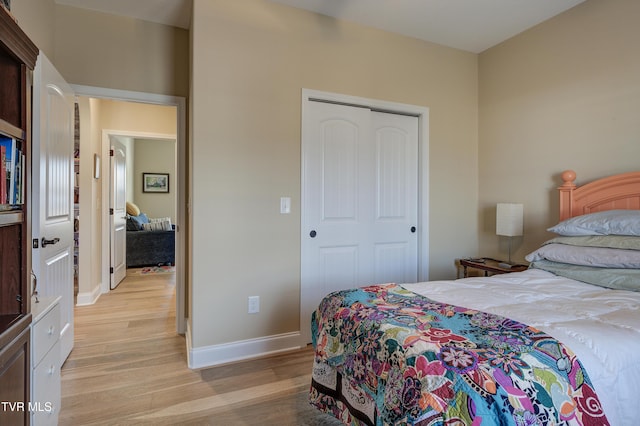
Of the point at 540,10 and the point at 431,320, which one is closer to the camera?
the point at 431,320

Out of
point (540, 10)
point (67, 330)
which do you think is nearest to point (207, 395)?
point (67, 330)

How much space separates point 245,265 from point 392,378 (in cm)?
168

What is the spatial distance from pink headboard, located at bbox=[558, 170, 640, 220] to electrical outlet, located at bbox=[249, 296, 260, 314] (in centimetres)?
243

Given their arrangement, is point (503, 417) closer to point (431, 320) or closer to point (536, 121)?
point (431, 320)

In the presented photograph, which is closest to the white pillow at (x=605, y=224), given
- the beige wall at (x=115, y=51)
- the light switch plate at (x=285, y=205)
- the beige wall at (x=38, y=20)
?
the light switch plate at (x=285, y=205)

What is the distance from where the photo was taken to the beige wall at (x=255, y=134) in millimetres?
2416

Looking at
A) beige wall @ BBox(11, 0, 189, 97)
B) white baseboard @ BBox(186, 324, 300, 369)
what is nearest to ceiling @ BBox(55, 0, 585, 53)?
beige wall @ BBox(11, 0, 189, 97)

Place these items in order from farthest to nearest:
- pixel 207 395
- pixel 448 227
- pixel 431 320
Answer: pixel 448 227 → pixel 207 395 → pixel 431 320

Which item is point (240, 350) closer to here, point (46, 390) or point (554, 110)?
point (46, 390)

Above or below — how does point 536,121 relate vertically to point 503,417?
above

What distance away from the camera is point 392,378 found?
109 centimetres

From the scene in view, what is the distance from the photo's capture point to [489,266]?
9.61 feet

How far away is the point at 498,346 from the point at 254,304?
6.20 feet

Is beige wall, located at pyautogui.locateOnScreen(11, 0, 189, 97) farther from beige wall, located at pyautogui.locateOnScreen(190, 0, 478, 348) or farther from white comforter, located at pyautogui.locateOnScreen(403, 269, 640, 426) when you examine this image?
white comforter, located at pyautogui.locateOnScreen(403, 269, 640, 426)
